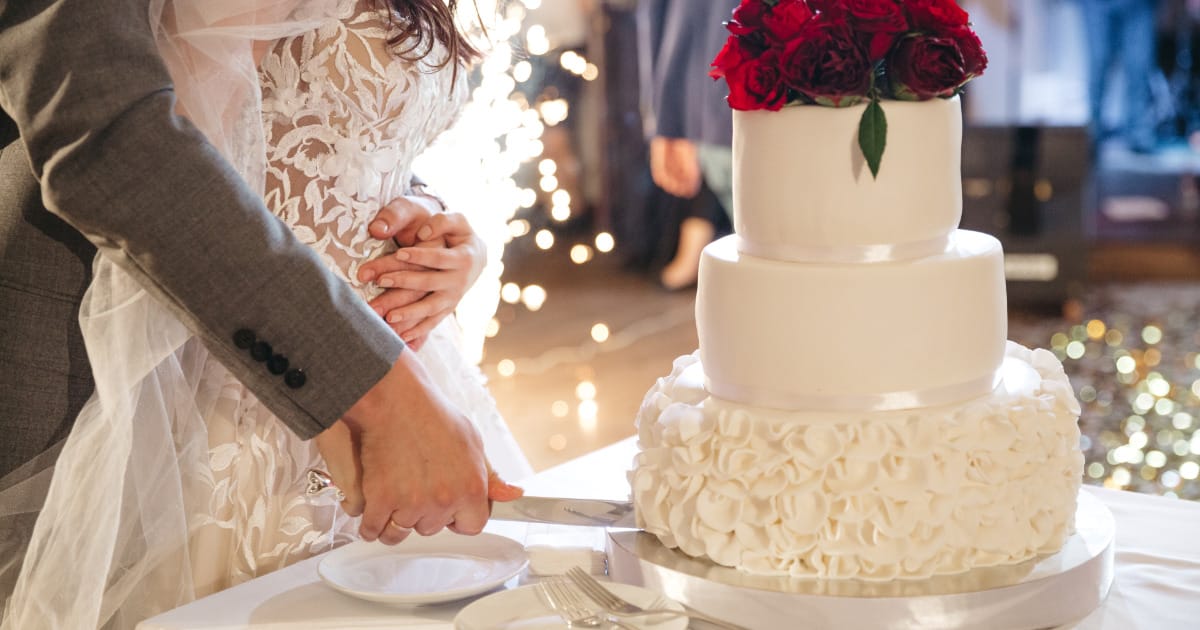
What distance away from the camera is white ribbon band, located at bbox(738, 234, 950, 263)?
1.24 m

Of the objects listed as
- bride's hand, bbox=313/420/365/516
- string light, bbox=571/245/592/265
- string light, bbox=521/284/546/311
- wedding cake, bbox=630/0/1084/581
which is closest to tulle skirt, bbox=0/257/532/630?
bride's hand, bbox=313/420/365/516

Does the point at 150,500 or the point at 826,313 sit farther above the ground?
the point at 826,313

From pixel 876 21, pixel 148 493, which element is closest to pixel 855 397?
pixel 876 21

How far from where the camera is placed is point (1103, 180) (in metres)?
7.96

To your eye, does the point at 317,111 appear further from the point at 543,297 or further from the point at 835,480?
the point at 543,297

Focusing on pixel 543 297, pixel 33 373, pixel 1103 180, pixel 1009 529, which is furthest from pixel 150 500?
pixel 1103 180

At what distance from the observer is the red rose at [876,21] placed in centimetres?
118

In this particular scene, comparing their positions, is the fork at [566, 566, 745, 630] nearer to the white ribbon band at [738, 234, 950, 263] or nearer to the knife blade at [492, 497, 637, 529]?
the knife blade at [492, 497, 637, 529]

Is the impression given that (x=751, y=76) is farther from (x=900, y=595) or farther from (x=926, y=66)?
(x=900, y=595)

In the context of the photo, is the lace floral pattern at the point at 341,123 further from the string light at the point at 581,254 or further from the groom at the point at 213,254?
the string light at the point at 581,254

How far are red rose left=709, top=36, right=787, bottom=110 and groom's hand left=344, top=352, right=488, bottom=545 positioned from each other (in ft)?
1.39

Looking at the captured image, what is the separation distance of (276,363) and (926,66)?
687mm

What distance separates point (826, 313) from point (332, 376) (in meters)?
0.49

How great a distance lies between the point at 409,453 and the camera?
3.79 ft
